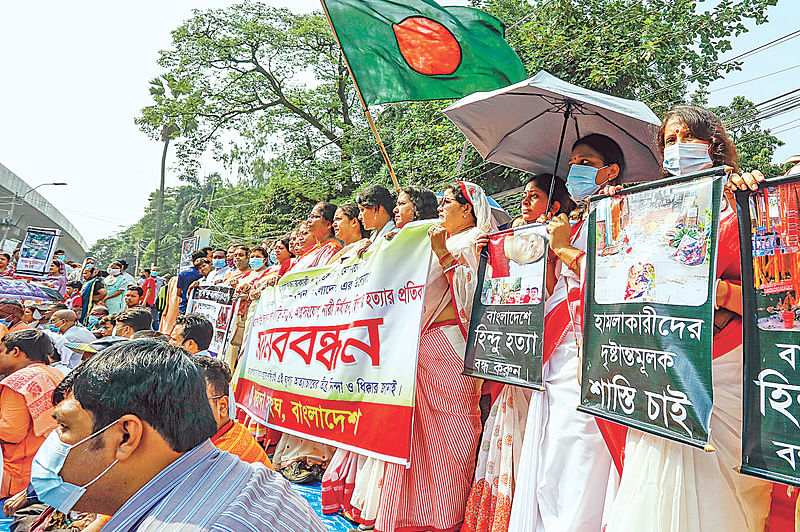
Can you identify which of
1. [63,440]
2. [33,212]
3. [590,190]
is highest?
[33,212]

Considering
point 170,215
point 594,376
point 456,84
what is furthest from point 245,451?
point 170,215

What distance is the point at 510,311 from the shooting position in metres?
3.13

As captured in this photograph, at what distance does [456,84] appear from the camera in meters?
4.75

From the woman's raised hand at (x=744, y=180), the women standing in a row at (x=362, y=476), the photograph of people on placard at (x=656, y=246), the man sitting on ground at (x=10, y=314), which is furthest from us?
the man sitting on ground at (x=10, y=314)

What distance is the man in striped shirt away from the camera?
1.51 metres

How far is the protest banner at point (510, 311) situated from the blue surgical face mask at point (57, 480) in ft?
6.43

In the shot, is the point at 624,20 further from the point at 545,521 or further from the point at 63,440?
the point at 63,440

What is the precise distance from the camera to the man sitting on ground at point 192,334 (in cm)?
422

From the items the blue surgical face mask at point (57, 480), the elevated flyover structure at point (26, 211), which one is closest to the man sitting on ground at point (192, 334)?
the blue surgical face mask at point (57, 480)

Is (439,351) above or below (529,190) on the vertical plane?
below

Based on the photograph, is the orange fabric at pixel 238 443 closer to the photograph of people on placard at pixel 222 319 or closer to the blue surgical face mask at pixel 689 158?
the blue surgical face mask at pixel 689 158

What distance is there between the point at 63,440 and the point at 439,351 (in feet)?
7.63

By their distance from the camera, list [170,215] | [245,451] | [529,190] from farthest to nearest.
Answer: [170,215], [529,190], [245,451]

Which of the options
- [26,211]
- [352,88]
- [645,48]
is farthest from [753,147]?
[26,211]
